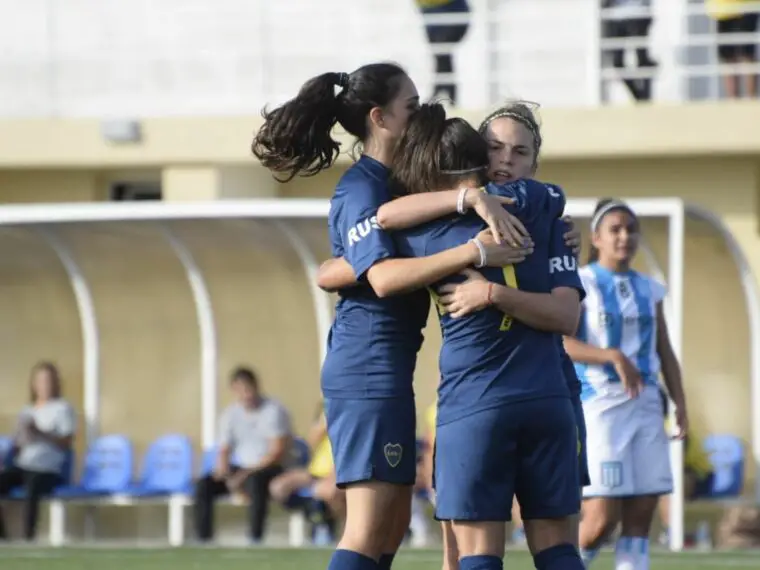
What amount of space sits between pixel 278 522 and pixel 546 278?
1042 cm

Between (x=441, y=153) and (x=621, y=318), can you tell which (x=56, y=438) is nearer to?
(x=621, y=318)

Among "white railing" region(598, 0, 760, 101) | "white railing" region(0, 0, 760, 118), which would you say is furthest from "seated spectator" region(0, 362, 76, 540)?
"white railing" region(598, 0, 760, 101)

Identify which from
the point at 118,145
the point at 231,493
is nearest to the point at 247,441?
the point at 231,493

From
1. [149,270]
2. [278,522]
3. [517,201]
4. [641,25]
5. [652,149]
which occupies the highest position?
[641,25]

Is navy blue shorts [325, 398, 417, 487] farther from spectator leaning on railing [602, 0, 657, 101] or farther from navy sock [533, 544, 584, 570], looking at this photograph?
spectator leaning on railing [602, 0, 657, 101]

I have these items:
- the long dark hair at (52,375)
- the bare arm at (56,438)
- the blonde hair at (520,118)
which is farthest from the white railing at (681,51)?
the blonde hair at (520,118)

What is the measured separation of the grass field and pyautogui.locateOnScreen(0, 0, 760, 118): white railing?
584 cm

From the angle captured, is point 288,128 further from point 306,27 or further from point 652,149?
point 306,27

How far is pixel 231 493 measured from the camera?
547 inches

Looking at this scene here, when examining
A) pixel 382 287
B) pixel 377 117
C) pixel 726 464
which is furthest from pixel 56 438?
pixel 382 287

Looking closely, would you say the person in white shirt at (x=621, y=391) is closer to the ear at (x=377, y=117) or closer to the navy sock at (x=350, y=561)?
the ear at (x=377, y=117)

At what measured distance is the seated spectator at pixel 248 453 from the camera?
44.7 feet

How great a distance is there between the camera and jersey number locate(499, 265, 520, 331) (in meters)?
5.12

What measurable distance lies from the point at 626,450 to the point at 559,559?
272cm
